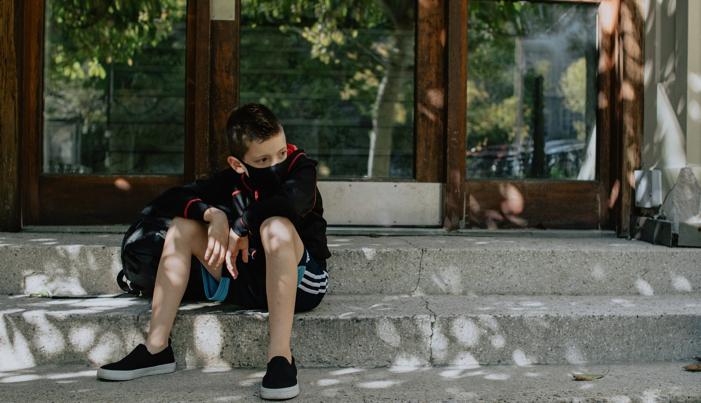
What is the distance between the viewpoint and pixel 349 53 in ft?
15.8

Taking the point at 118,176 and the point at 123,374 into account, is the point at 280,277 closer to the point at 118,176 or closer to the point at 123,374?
the point at 123,374

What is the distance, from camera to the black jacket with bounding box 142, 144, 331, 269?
2328 mm

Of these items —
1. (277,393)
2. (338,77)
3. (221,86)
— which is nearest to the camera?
(277,393)

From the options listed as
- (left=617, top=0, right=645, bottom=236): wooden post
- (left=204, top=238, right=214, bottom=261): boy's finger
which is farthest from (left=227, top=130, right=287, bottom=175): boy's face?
(left=617, top=0, right=645, bottom=236): wooden post

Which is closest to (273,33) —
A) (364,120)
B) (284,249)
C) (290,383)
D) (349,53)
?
(349,53)

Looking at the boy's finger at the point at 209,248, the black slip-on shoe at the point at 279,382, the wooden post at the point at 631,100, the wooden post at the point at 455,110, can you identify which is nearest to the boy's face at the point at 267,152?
the boy's finger at the point at 209,248

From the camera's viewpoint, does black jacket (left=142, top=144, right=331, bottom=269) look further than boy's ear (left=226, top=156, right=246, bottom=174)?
No

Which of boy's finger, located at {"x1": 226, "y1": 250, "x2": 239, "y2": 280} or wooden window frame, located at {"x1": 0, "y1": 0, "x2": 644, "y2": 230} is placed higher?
wooden window frame, located at {"x1": 0, "y1": 0, "x2": 644, "y2": 230}

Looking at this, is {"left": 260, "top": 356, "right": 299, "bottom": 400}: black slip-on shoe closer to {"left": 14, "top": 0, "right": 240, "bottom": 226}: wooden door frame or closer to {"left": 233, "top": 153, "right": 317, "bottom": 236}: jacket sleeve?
{"left": 233, "top": 153, "right": 317, "bottom": 236}: jacket sleeve

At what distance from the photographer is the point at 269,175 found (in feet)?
8.06

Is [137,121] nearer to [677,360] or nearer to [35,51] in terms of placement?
[35,51]

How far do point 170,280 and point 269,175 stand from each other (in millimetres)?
601

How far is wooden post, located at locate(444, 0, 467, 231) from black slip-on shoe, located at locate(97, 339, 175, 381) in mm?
2106

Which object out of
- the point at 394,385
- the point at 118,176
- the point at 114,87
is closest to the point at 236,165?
the point at 394,385
